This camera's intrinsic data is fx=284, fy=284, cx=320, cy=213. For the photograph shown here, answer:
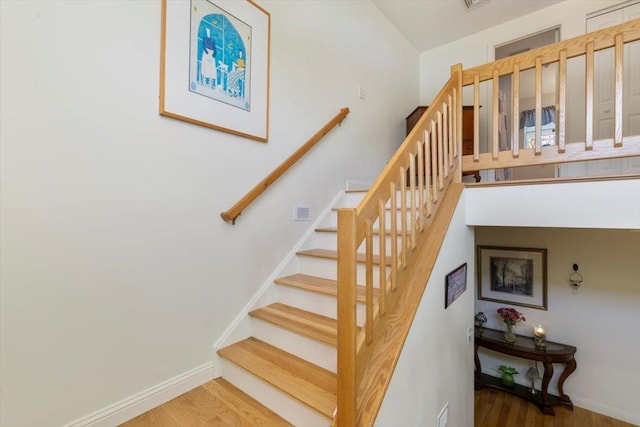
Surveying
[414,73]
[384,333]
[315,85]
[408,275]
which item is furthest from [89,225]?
[414,73]

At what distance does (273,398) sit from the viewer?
1.47 meters

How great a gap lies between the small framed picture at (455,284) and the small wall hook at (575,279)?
198 centimetres

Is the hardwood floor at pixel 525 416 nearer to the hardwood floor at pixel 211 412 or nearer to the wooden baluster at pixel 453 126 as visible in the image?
the hardwood floor at pixel 211 412

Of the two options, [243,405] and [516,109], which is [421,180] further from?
[243,405]

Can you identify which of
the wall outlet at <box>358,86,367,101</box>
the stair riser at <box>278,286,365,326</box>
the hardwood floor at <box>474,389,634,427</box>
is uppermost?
the wall outlet at <box>358,86,367,101</box>

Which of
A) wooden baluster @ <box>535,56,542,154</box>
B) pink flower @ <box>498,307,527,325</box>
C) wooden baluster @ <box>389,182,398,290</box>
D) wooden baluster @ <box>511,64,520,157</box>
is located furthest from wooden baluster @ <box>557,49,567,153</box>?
pink flower @ <box>498,307,527,325</box>

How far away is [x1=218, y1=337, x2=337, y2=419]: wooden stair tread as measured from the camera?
132 cm

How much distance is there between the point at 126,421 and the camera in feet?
4.69

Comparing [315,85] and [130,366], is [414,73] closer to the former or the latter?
[315,85]

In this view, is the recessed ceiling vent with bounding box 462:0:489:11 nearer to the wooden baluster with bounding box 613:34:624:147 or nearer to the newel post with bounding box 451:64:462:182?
the newel post with bounding box 451:64:462:182

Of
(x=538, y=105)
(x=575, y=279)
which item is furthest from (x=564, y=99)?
(x=575, y=279)

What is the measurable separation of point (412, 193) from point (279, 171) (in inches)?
42.3

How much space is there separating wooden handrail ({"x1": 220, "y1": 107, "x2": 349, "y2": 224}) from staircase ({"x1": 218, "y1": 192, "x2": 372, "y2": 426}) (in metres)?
0.64

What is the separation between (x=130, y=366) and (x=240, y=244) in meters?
0.88
